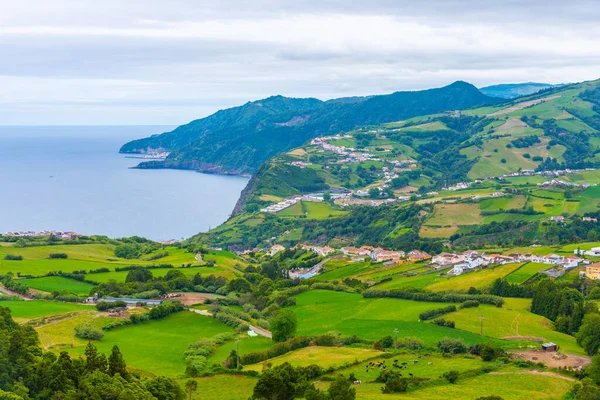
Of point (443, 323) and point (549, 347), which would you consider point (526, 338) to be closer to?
point (549, 347)

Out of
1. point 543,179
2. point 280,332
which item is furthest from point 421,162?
point 280,332

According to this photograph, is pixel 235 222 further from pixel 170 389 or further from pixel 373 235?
pixel 170 389

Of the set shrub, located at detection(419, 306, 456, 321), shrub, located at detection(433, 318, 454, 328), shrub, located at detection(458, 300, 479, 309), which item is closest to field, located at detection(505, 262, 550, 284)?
shrub, located at detection(458, 300, 479, 309)

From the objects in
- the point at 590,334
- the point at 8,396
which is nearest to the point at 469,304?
the point at 590,334

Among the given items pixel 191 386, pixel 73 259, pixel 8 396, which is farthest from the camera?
pixel 73 259

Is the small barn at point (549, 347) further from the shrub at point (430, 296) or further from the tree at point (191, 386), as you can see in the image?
the tree at point (191, 386)

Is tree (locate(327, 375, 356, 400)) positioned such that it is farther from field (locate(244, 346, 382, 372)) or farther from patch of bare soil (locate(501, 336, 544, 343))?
patch of bare soil (locate(501, 336, 544, 343))
